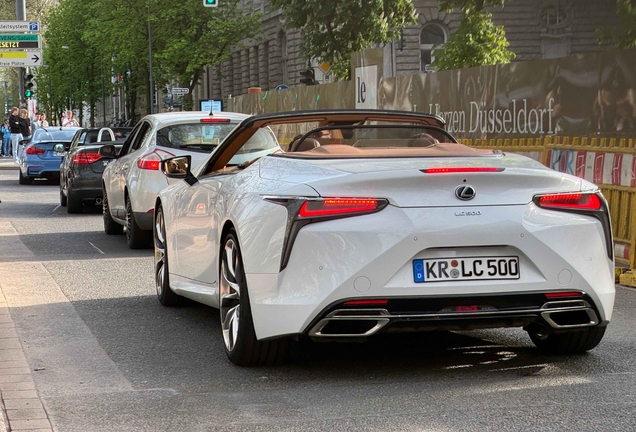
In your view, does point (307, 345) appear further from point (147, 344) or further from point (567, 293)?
point (567, 293)

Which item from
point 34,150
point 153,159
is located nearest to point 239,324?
point 153,159

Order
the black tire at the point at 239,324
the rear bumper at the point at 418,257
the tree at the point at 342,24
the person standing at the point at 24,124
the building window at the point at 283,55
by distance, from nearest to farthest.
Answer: the rear bumper at the point at 418,257, the black tire at the point at 239,324, the tree at the point at 342,24, the person standing at the point at 24,124, the building window at the point at 283,55

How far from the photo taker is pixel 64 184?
2177cm

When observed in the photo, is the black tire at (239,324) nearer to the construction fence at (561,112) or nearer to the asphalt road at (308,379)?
the asphalt road at (308,379)

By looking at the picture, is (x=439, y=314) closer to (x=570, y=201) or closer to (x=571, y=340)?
(x=570, y=201)

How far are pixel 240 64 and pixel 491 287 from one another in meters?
65.5

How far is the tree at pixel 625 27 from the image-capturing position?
25.4 m

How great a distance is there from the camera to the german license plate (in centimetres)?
594

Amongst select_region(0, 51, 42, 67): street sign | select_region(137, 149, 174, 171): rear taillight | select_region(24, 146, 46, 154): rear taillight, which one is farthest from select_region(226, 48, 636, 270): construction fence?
select_region(0, 51, 42, 67): street sign

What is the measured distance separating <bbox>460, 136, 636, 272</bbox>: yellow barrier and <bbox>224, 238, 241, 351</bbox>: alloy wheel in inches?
201

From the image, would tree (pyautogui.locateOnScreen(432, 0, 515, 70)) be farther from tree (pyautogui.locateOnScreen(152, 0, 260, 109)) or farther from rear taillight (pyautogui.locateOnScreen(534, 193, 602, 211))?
rear taillight (pyautogui.locateOnScreen(534, 193, 602, 211))

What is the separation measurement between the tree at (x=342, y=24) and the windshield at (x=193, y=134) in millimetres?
25791

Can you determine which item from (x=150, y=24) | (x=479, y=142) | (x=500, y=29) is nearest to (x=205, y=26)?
(x=150, y=24)

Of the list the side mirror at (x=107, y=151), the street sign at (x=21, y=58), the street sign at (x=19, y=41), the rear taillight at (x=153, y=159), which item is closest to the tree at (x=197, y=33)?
the street sign at (x=19, y=41)
